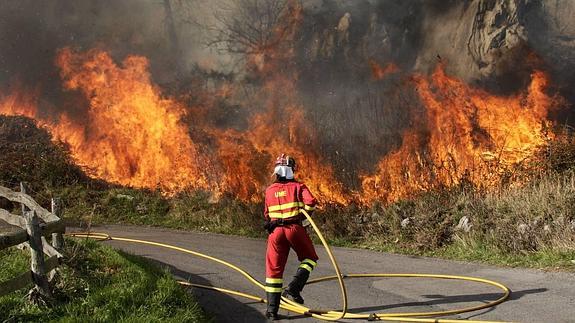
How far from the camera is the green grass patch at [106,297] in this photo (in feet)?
19.4

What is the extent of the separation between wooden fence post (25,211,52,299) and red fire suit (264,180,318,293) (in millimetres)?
2651

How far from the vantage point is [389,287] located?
7930 millimetres

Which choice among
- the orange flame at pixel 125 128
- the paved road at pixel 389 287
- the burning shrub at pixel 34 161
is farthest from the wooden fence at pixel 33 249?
the burning shrub at pixel 34 161

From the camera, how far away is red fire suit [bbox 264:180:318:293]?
6.69m

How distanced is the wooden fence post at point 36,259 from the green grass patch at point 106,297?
0.68ft

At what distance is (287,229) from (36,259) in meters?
3.02

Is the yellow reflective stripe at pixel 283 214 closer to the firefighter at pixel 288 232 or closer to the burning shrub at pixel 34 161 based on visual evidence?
the firefighter at pixel 288 232

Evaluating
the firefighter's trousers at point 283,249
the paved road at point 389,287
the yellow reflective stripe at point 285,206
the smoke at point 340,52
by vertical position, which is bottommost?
the paved road at point 389,287

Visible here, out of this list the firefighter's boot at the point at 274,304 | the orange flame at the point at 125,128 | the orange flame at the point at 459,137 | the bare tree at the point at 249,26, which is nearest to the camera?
the firefighter's boot at the point at 274,304

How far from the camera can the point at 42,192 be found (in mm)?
17125

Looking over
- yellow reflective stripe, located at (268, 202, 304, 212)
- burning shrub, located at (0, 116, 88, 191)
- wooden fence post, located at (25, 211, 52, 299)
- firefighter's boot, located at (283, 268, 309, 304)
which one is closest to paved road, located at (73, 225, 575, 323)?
firefighter's boot, located at (283, 268, 309, 304)

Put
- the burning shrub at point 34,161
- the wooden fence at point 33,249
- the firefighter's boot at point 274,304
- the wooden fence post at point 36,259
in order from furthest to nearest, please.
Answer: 1. the burning shrub at point 34,161
2. the firefighter's boot at point 274,304
3. the wooden fence post at point 36,259
4. the wooden fence at point 33,249

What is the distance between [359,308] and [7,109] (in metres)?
19.0

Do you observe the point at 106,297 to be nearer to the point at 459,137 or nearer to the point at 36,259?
the point at 36,259
